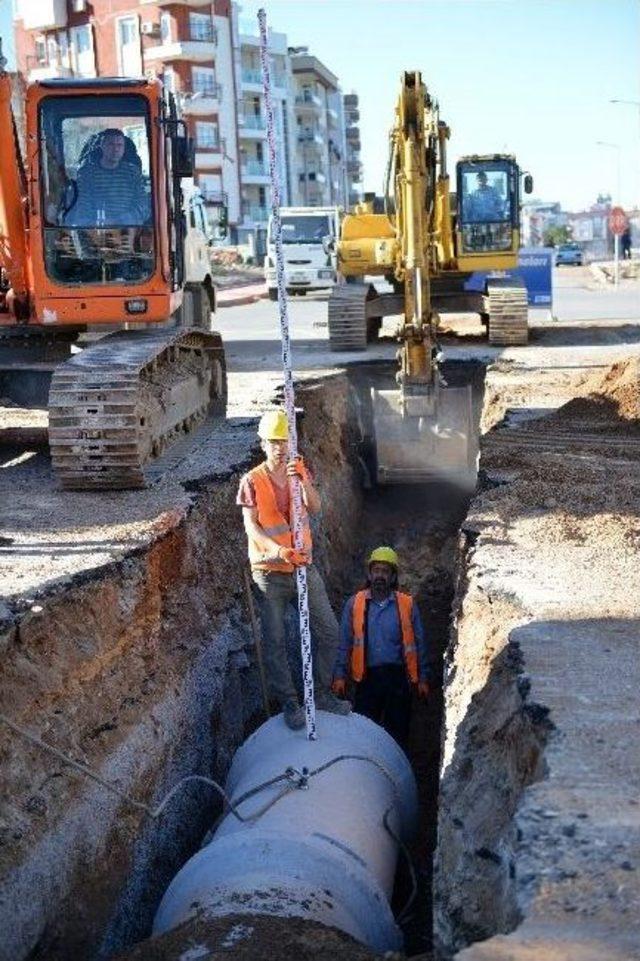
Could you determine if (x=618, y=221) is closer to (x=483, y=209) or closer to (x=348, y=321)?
(x=483, y=209)

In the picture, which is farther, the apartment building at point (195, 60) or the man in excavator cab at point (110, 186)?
the apartment building at point (195, 60)

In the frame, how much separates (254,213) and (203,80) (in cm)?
1168

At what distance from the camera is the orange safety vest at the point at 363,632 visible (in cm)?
877

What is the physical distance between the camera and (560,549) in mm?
8367

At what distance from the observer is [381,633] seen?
893 centimetres

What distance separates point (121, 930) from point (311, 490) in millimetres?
2769

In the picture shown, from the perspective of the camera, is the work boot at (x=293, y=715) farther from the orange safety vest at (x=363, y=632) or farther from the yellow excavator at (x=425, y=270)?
the yellow excavator at (x=425, y=270)

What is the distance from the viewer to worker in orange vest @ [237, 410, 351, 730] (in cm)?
768

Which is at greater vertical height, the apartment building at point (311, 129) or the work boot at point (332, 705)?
the apartment building at point (311, 129)

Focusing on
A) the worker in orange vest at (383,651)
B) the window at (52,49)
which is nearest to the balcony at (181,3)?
the window at (52,49)

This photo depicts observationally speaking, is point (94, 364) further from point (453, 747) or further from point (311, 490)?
point (453, 747)

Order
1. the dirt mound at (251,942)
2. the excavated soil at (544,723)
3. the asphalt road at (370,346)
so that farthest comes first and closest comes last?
the asphalt road at (370,346) → the dirt mound at (251,942) → the excavated soil at (544,723)

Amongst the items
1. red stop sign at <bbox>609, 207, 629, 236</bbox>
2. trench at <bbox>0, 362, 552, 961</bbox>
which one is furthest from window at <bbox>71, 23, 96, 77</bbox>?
trench at <bbox>0, 362, 552, 961</bbox>

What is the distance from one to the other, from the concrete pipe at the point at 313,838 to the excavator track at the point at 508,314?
43.4ft
